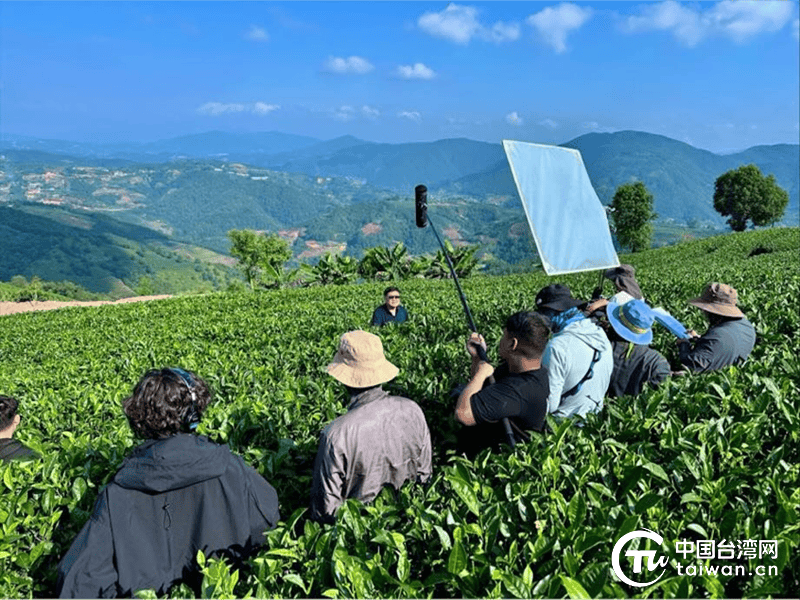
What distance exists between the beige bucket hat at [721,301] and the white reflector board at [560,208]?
1.11m

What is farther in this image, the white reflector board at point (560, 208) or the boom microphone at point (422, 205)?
the boom microphone at point (422, 205)

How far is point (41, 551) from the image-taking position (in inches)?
117

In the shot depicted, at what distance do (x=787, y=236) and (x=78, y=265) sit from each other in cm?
17765

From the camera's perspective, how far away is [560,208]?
4668 millimetres

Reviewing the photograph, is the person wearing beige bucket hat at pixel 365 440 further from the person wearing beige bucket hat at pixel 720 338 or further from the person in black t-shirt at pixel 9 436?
the person wearing beige bucket hat at pixel 720 338

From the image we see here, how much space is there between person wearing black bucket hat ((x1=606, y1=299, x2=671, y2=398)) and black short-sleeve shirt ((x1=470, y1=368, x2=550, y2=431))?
4.73 ft

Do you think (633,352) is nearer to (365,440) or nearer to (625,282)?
(625,282)

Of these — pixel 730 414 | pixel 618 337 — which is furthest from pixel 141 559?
pixel 618 337

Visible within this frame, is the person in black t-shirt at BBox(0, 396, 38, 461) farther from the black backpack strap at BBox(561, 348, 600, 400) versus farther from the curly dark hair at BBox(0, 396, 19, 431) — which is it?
the black backpack strap at BBox(561, 348, 600, 400)

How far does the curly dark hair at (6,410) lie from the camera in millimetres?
4114

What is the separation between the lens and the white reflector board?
4.22 metres

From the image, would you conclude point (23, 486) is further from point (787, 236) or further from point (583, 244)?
point (787, 236)

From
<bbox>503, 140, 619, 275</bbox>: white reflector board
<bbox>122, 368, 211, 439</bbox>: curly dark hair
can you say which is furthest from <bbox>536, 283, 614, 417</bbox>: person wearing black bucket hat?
<bbox>122, 368, 211, 439</bbox>: curly dark hair

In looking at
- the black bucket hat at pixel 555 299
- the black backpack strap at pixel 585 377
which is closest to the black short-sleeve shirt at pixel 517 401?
the black backpack strap at pixel 585 377
